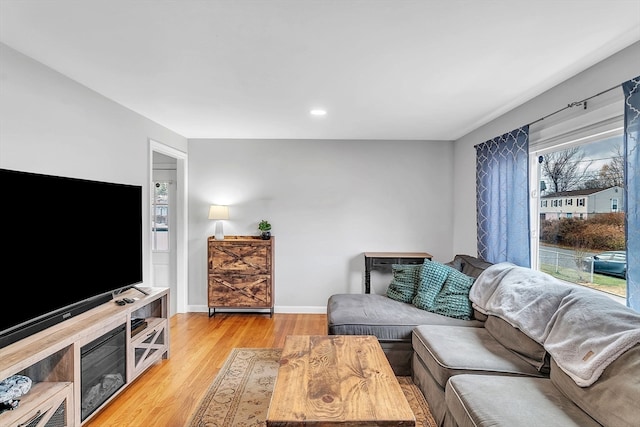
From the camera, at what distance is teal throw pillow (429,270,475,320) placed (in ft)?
10.3

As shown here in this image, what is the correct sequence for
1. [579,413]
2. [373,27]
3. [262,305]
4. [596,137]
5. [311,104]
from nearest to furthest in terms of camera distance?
1. [579,413]
2. [373,27]
3. [596,137]
4. [311,104]
5. [262,305]

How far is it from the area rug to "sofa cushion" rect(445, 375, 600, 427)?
545 mm

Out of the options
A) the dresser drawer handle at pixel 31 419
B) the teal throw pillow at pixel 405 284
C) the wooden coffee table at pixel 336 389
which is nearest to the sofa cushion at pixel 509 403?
the wooden coffee table at pixel 336 389

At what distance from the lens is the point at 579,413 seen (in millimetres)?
1664

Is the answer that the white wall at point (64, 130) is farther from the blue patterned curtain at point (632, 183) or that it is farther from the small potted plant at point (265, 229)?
the blue patterned curtain at point (632, 183)

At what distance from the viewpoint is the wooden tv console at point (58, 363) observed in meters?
1.71

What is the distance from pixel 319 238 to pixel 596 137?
3.21 m

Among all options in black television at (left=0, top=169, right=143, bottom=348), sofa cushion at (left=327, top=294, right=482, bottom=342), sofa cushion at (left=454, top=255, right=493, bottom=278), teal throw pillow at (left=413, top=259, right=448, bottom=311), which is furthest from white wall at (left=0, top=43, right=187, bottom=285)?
sofa cushion at (left=454, top=255, right=493, bottom=278)

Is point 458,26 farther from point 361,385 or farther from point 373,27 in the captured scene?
point 361,385

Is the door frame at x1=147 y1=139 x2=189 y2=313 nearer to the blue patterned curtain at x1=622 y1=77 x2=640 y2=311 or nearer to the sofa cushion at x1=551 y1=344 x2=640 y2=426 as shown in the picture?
the sofa cushion at x1=551 y1=344 x2=640 y2=426

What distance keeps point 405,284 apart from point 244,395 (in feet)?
6.45

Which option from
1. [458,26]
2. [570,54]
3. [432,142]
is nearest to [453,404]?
[458,26]

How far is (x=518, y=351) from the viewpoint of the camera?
233cm

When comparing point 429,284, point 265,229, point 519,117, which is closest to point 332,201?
point 265,229
